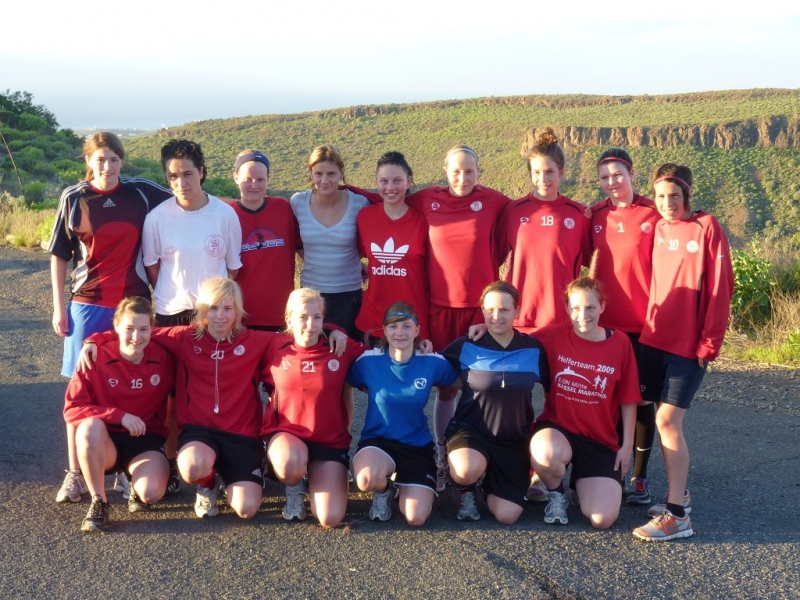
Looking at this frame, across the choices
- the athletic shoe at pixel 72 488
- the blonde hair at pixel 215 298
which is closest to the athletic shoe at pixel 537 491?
the blonde hair at pixel 215 298

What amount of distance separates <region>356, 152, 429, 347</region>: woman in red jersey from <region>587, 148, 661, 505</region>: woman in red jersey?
1.18 metres

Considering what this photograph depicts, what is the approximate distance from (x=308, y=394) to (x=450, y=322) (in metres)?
1.18

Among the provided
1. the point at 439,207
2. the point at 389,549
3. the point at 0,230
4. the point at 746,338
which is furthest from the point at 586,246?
the point at 0,230

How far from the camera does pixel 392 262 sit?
227 inches

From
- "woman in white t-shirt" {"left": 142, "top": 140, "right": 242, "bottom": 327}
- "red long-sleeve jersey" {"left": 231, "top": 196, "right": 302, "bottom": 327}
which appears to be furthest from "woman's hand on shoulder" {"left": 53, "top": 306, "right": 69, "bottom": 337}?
"red long-sleeve jersey" {"left": 231, "top": 196, "right": 302, "bottom": 327}

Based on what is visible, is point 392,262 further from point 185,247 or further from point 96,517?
point 96,517

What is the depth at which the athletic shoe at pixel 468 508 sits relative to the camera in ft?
16.3

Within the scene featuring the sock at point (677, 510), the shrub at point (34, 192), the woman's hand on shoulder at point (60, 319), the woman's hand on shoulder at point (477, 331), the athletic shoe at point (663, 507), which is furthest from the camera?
the shrub at point (34, 192)

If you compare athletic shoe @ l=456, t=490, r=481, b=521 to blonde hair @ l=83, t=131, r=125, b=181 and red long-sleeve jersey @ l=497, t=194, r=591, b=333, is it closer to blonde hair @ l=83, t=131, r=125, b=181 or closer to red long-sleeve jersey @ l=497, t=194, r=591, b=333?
red long-sleeve jersey @ l=497, t=194, r=591, b=333

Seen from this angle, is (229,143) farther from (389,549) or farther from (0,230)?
(389,549)

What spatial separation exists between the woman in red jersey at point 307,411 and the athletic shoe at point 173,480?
2.17 feet

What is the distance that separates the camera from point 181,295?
5.57 meters

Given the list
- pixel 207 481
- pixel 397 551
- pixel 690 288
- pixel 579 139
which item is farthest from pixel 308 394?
pixel 579 139

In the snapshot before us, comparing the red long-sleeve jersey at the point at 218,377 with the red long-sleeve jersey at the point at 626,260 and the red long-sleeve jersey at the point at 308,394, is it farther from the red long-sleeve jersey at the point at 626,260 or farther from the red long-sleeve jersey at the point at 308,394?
the red long-sleeve jersey at the point at 626,260
